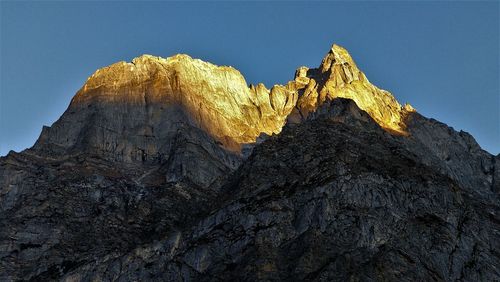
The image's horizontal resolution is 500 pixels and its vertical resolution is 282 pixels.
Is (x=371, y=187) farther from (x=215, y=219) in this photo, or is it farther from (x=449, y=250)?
(x=215, y=219)

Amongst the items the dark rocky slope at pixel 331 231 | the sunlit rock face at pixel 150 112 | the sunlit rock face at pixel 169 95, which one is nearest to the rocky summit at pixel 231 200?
the dark rocky slope at pixel 331 231

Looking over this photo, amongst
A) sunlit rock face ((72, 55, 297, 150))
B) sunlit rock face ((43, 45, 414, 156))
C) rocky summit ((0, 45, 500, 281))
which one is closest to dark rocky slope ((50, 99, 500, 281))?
rocky summit ((0, 45, 500, 281))

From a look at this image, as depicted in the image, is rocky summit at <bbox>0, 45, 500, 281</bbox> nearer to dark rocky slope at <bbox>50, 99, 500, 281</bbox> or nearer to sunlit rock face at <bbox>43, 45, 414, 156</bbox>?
dark rocky slope at <bbox>50, 99, 500, 281</bbox>

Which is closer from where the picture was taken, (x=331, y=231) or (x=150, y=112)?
(x=331, y=231)

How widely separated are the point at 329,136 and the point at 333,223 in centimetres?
3210

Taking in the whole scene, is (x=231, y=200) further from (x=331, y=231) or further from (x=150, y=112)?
(x=150, y=112)

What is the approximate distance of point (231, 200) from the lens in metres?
133

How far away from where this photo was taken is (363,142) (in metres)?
149

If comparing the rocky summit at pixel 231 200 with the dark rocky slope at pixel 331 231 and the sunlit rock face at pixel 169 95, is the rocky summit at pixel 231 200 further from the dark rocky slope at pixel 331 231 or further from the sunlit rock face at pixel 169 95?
the sunlit rock face at pixel 169 95

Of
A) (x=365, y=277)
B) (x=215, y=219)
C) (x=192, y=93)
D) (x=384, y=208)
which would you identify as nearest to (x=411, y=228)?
(x=384, y=208)

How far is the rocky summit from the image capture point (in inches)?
4601

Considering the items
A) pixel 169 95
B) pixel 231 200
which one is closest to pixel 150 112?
pixel 169 95

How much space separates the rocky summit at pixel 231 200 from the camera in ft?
383

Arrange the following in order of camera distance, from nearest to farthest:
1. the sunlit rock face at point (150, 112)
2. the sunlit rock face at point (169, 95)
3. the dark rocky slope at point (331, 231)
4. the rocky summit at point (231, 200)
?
the dark rocky slope at point (331, 231) < the rocky summit at point (231, 200) < the sunlit rock face at point (150, 112) < the sunlit rock face at point (169, 95)
